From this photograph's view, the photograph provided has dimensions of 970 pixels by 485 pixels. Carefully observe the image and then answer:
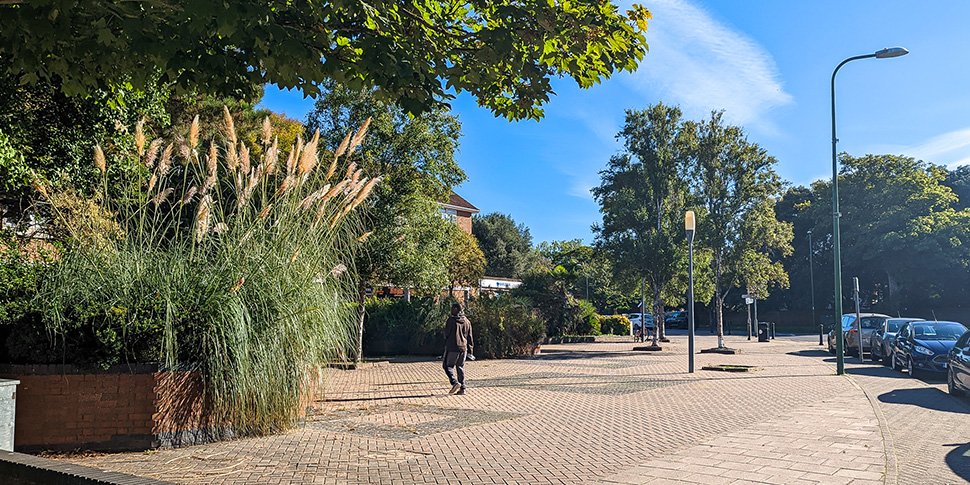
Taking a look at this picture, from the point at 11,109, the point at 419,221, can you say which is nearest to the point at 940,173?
the point at 419,221

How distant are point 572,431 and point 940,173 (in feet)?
197

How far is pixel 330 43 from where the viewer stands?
19.2 feet

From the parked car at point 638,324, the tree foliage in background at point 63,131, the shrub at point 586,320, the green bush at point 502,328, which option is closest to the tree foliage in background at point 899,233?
the parked car at point 638,324

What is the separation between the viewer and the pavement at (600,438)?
20.1ft

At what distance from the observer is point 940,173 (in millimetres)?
55938

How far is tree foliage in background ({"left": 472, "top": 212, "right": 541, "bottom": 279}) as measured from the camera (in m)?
58.8

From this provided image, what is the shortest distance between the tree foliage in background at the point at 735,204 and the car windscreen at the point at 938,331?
9241mm

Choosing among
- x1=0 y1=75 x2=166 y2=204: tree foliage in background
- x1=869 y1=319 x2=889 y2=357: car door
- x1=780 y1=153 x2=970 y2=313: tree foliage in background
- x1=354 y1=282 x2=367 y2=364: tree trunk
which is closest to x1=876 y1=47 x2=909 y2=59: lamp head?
x1=869 y1=319 x2=889 y2=357: car door

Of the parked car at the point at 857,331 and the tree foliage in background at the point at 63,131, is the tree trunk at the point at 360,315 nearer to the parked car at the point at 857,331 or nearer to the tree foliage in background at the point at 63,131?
the tree foliage in background at the point at 63,131

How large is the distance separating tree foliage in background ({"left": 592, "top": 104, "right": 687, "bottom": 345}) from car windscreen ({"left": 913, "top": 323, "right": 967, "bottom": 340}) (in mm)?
10233

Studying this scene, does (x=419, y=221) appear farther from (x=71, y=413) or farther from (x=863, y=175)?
(x=863, y=175)

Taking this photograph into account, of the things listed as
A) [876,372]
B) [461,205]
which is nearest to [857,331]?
[876,372]

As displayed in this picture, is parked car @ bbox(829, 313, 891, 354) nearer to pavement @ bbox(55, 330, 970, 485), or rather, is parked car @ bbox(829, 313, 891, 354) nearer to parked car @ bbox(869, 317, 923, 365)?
parked car @ bbox(869, 317, 923, 365)

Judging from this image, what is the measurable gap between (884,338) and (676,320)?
142 feet
